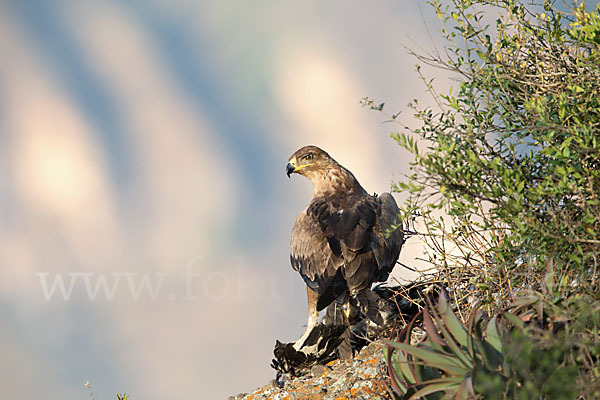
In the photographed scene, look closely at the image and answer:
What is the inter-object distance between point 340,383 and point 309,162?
3598 millimetres

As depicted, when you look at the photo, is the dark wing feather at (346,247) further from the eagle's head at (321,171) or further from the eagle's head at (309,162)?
the eagle's head at (309,162)

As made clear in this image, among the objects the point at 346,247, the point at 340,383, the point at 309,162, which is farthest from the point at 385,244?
the point at 309,162

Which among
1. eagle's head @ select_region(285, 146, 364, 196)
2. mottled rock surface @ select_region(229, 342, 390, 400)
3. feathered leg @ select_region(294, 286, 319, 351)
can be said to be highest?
eagle's head @ select_region(285, 146, 364, 196)

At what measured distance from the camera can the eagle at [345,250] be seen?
6.41m

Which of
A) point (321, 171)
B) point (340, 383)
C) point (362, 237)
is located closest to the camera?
point (340, 383)

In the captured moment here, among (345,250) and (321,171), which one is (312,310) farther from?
(321,171)

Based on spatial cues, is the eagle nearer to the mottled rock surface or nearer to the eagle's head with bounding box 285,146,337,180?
the mottled rock surface

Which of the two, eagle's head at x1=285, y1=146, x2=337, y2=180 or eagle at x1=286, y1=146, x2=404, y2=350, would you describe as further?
eagle's head at x1=285, y1=146, x2=337, y2=180

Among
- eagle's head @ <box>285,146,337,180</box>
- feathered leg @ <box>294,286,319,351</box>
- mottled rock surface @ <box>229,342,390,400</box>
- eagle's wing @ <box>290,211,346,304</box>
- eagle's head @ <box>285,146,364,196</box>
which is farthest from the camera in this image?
eagle's head @ <box>285,146,337,180</box>

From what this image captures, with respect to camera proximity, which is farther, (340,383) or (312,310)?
(312,310)

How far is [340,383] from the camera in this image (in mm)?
5328

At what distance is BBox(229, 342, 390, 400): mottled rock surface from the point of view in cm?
498

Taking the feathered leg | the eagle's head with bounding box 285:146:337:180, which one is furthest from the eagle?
the eagle's head with bounding box 285:146:337:180

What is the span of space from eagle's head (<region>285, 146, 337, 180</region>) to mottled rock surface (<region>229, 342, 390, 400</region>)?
285 cm
